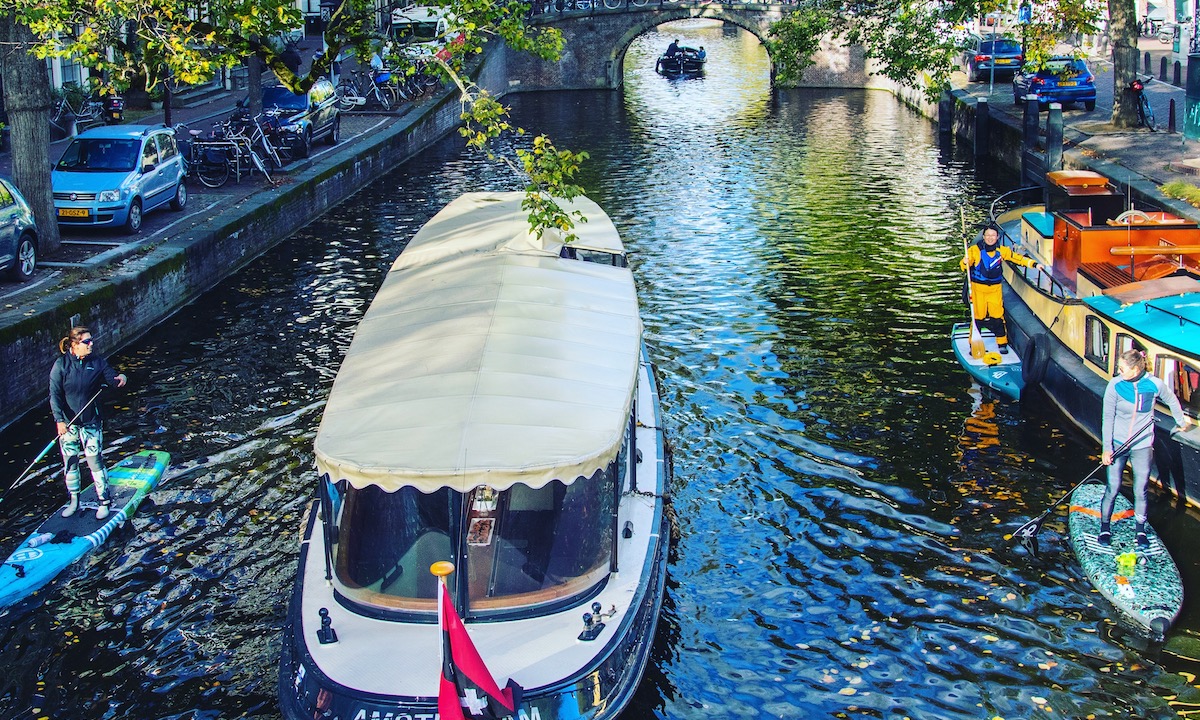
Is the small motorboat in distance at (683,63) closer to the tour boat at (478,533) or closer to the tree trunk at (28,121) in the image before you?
the tree trunk at (28,121)

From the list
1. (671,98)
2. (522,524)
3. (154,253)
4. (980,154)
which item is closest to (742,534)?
(522,524)

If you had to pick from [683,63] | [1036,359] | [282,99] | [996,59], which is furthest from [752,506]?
[683,63]

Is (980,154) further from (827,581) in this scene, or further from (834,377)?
(827,581)

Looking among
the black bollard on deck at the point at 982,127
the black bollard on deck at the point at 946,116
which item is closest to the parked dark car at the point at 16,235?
the black bollard on deck at the point at 982,127

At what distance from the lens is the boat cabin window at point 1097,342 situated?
1361 cm

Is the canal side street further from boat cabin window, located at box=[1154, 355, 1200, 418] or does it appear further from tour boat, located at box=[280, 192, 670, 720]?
boat cabin window, located at box=[1154, 355, 1200, 418]

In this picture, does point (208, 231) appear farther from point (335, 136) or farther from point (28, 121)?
point (335, 136)

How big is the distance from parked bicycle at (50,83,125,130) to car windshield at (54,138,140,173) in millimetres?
9582

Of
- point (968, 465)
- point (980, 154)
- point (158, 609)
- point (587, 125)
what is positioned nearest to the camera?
point (158, 609)

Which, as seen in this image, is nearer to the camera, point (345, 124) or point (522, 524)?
point (522, 524)

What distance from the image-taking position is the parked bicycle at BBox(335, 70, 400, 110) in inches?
1523

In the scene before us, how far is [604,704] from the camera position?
8172 millimetres

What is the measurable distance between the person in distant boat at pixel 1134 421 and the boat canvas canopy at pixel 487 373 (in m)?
4.25

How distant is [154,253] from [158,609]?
10.1 metres
